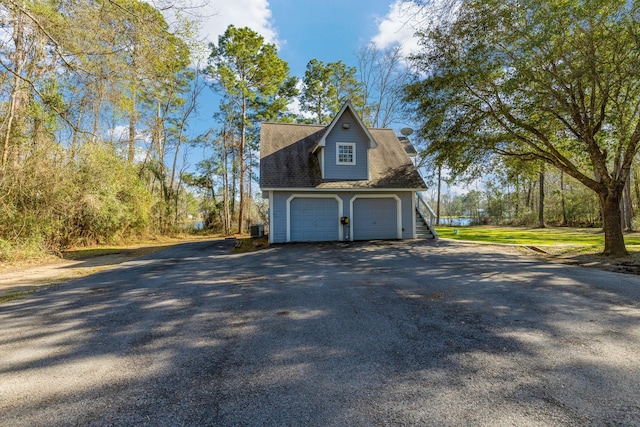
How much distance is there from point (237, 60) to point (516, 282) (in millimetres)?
21191

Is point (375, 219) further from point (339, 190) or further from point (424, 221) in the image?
point (424, 221)

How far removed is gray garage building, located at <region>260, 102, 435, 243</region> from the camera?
12797 mm

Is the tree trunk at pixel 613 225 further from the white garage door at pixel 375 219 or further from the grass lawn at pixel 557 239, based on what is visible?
the white garage door at pixel 375 219

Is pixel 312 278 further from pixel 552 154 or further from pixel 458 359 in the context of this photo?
pixel 552 154

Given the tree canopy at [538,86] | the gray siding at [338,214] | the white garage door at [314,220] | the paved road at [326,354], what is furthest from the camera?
the white garage door at [314,220]

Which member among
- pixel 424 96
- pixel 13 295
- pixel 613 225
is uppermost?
pixel 424 96

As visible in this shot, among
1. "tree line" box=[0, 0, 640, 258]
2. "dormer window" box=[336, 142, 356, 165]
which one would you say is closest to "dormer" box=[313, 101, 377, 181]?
"dormer window" box=[336, 142, 356, 165]

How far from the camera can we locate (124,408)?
2.23 m

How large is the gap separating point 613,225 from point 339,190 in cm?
915

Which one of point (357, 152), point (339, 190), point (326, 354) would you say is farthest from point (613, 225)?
point (326, 354)

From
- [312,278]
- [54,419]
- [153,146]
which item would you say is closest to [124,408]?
[54,419]

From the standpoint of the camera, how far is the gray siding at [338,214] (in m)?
12.7

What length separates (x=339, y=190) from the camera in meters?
12.9

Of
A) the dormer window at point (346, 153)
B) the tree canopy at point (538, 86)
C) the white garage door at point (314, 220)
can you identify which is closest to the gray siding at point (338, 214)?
the white garage door at point (314, 220)
